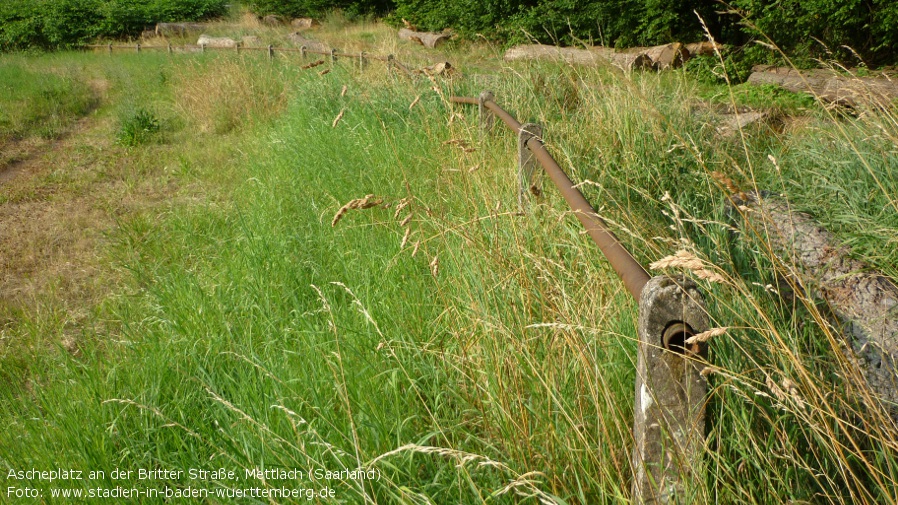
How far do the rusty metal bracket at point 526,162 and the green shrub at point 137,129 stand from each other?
7.82 metres

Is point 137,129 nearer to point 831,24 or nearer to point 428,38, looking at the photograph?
point 831,24

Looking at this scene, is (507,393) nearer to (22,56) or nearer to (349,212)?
(349,212)

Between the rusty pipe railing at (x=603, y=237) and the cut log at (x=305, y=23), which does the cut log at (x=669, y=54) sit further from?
the cut log at (x=305, y=23)

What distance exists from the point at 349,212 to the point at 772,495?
3.44 m

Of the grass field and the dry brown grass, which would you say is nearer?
the grass field

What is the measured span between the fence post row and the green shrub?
969 centimetres

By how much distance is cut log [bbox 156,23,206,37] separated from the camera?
85.1 feet

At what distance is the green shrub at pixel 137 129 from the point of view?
33.0ft

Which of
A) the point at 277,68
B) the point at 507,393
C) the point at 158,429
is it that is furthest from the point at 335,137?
the point at 277,68

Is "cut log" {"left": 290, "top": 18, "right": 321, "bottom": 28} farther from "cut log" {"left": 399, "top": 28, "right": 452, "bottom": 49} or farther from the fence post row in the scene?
the fence post row

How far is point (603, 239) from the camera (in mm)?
2041

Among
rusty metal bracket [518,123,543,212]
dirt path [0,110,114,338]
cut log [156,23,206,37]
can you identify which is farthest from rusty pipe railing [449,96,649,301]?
cut log [156,23,206,37]

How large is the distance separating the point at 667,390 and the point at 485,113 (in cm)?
381

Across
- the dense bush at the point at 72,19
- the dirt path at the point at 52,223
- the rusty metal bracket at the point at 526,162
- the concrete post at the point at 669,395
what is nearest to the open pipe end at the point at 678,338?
the concrete post at the point at 669,395
